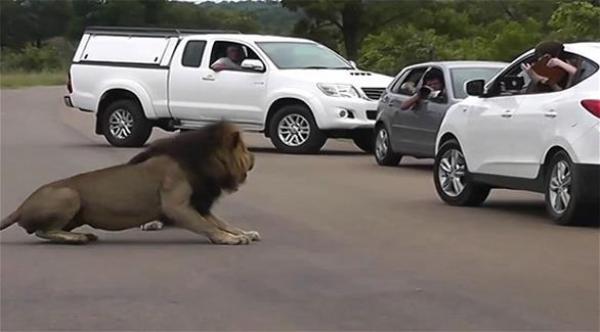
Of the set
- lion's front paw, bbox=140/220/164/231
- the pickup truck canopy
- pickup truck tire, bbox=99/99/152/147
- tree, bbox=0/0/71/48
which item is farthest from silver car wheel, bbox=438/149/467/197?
tree, bbox=0/0/71/48

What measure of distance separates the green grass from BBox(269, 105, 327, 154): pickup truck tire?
4255 cm

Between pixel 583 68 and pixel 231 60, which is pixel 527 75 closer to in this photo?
pixel 583 68

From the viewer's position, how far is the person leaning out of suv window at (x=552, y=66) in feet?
41.3

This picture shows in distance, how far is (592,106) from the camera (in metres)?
11.8

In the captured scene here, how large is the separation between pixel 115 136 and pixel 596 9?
31.0ft

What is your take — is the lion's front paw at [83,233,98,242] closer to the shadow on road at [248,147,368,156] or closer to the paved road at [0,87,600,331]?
the paved road at [0,87,600,331]

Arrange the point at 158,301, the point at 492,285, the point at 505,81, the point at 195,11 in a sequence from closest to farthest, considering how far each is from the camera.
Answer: the point at 158,301 < the point at 492,285 < the point at 505,81 < the point at 195,11

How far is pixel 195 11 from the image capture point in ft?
167

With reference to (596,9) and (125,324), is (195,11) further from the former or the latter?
(125,324)

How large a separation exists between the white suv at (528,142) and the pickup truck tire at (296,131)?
23.7ft

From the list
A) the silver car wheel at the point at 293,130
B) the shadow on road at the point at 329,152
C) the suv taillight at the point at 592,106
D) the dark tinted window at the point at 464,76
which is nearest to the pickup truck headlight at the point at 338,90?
the silver car wheel at the point at 293,130

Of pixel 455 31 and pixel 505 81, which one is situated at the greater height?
pixel 505 81

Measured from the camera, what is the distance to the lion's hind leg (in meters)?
11.0

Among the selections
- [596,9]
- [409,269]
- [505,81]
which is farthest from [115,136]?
[409,269]
